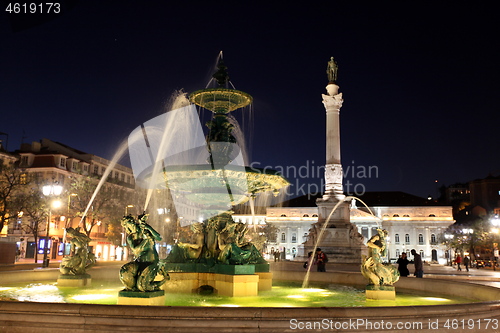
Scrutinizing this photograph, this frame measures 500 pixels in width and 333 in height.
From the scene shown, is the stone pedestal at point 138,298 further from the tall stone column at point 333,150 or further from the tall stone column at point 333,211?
the tall stone column at point 333,150

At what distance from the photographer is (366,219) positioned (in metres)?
92.4

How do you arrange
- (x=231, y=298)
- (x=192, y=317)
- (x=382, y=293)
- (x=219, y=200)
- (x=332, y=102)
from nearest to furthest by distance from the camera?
(x=192, y=317)
(x=382, y=293)
(x=231, y=298)
(x=219, y=200)
(x=332, y=102)

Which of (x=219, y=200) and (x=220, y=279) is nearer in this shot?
(x=220, y=279)

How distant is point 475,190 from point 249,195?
102 metres

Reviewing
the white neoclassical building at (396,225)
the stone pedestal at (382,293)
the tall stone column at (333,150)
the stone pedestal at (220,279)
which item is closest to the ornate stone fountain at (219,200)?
the stone pedestal at (220,279)

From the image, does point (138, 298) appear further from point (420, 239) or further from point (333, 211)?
point (420, 239)

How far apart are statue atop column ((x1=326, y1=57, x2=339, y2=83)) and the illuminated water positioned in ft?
135

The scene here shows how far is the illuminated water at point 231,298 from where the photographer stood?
29.2 ft

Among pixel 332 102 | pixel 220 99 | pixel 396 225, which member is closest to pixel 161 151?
pixel 220 99

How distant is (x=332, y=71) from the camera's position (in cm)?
5050

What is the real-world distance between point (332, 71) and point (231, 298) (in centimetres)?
4364

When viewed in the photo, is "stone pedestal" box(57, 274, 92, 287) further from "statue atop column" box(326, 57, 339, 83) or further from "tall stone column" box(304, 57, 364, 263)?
"statue atop column" box(326, 57, 339, 83)

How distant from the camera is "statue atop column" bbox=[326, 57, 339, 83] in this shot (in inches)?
1983

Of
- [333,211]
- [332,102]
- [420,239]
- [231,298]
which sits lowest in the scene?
[231,298]
